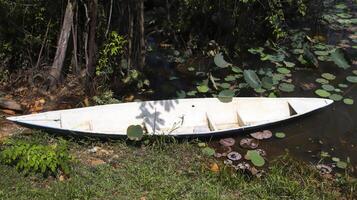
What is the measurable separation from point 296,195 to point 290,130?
134cm

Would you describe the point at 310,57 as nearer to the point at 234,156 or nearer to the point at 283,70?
the point at 283,70

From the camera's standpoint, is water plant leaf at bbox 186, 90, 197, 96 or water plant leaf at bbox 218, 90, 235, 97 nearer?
water plant leaf at bbox 218, 90, 235, 97

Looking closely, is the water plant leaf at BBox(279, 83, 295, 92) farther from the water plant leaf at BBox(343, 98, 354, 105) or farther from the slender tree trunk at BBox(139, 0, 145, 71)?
the slender tree trunk at BBox(139, 0, 145, 71)

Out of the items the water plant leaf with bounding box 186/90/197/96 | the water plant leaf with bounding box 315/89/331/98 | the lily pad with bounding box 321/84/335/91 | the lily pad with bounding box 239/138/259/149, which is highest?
the lily pad with bounding box 321/84/335/91

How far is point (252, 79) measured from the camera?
20.2 ft

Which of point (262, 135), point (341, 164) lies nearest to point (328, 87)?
point (262, 135)

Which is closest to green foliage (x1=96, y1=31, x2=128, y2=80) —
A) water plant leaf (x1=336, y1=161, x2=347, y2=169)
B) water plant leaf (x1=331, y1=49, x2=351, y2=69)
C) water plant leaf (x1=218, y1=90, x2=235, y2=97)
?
water plant leaf (x1=218, y1=90, x2=235, y2=97)

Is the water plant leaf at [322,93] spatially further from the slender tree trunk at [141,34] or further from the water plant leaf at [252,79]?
the slender tree trunk at [141,34]

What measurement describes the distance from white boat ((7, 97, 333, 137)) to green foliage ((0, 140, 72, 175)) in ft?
1.52

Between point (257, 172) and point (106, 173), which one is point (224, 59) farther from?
point (106, 173)

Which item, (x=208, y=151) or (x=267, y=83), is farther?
(x=267, y=83)

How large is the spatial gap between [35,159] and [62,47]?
5.90 ft

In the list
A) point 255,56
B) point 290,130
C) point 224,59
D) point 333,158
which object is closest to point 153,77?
point 224,59

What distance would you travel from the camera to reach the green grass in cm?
430
